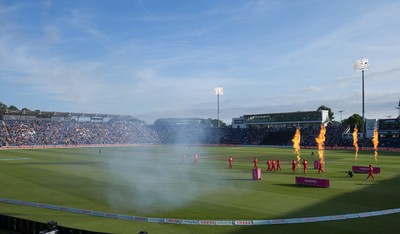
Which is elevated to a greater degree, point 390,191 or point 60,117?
point 60,117

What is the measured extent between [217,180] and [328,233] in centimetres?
1547

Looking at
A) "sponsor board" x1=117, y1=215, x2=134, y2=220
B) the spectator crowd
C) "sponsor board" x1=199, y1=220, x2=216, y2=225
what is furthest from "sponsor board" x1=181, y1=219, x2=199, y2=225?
the spectator crowd

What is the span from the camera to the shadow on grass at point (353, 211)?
1483cm

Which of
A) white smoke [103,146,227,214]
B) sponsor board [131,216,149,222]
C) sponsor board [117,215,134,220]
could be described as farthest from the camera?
white smoke [103,146,227,214]

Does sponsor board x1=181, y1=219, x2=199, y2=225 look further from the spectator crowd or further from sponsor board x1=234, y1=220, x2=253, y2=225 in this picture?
the spectator crowd

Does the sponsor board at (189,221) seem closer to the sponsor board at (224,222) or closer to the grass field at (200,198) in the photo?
the grass field at (200,198)

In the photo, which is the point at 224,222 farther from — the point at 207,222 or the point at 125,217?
the point at 125,217

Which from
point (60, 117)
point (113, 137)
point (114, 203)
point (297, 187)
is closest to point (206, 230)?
point (114, 203)

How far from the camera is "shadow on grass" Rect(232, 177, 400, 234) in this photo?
14.8 metres

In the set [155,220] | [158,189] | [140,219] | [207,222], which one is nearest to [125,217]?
[140,219]

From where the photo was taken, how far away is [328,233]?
46.9 ft

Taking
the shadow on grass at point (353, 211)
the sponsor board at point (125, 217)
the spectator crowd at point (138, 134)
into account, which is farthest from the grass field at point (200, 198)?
the spectator crowd at point (138, 134)

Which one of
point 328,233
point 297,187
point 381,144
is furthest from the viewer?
point 381,144

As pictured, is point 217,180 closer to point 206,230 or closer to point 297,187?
point 297,187
